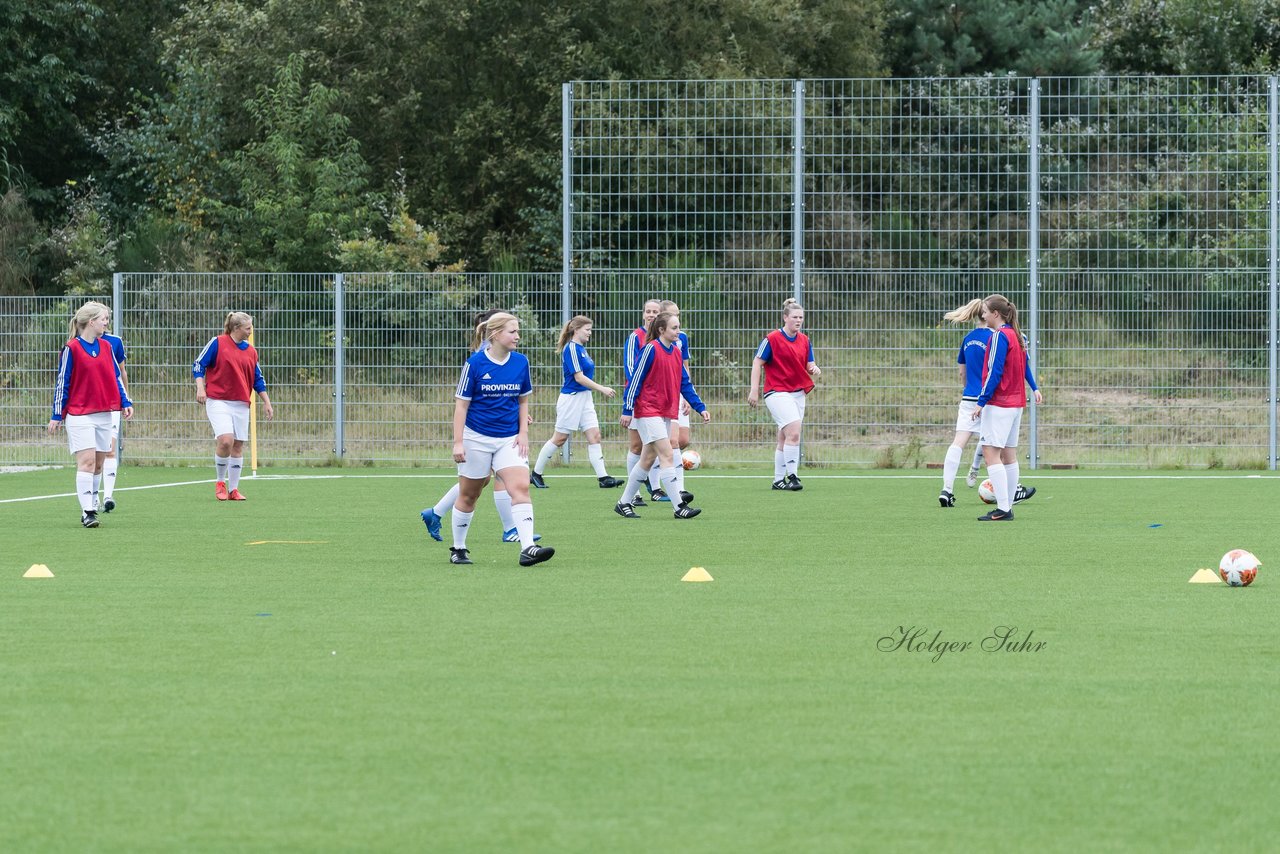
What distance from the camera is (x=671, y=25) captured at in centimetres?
3694

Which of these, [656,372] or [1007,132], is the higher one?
[1007,132]

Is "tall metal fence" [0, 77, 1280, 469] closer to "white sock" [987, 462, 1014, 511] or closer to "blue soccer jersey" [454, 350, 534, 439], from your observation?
"white sock" [987, 462, 1014, 511]

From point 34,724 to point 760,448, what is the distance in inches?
705

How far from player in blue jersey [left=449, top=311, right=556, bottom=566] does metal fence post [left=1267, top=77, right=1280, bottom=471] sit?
13802 millimetres

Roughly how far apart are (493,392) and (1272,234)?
1423cm

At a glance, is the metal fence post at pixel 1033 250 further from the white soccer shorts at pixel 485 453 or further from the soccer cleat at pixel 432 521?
the white soccer shorts at pixel 485 453

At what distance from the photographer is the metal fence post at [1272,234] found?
76.1 ft

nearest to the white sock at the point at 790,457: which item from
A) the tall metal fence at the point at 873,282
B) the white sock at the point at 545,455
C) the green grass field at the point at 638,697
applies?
the white sock at the point at 545,455

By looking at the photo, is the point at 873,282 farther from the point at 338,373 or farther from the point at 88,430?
the point at 88,430

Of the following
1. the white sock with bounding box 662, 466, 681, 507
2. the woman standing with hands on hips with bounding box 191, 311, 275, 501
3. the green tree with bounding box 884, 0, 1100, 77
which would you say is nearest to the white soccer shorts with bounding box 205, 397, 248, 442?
the woman standing with hands on hips with bounding box 191, 311, 275, 501

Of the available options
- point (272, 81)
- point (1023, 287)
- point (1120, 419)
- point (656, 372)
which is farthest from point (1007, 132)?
point (272, 81)

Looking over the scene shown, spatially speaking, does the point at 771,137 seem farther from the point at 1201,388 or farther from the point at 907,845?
the point at 907,845

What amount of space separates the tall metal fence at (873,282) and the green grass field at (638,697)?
383 inches

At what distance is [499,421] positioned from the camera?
12.3 m
